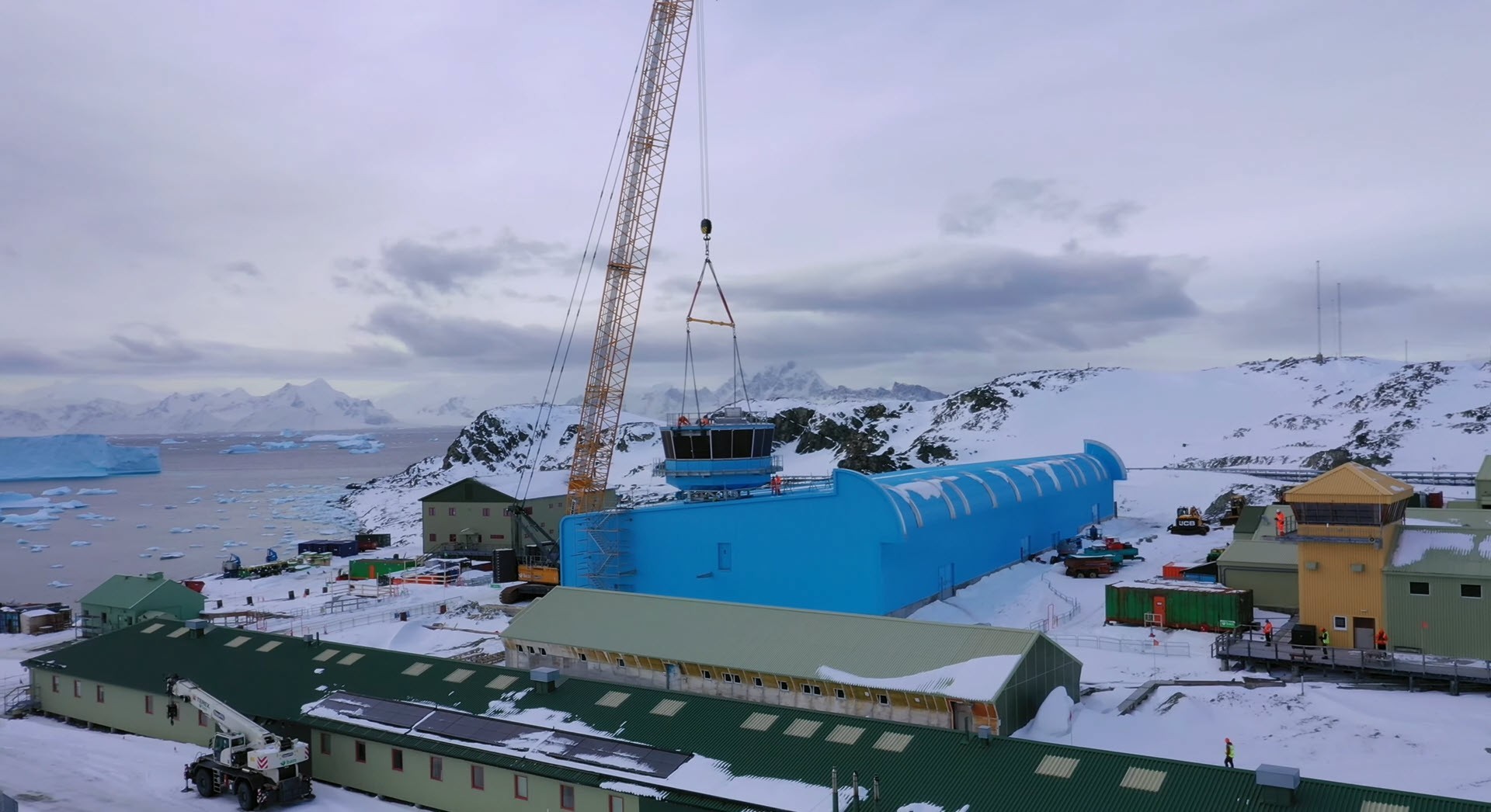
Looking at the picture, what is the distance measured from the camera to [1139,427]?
150500 mm

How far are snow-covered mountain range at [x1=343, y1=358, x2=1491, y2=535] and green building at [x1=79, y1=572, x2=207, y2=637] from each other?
3074 centimetres

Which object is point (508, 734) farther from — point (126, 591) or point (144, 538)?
point (144, 538)

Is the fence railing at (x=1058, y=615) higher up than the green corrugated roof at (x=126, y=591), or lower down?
lower down

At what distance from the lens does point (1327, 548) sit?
3594cm

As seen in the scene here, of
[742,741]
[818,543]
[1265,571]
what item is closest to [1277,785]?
[742,741]

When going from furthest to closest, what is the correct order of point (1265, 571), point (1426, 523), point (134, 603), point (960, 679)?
point (134, 603) < point (1265, 571) < point (1426, 523) < point (960, 679)

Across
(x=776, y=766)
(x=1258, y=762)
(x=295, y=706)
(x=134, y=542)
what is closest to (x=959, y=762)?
(x=776, y=766)

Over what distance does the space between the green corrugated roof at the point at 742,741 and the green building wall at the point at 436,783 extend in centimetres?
49

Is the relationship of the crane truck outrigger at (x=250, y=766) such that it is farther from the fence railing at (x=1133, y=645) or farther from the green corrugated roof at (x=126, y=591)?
the fence railing at (x=1133, y=645)

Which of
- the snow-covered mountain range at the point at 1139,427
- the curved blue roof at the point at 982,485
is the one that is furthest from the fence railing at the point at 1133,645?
the snow-covered mountain range at the point at 1139,427

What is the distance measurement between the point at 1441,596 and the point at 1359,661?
167 inches

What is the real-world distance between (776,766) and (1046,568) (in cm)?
4035

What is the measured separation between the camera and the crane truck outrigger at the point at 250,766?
2756 centimetres

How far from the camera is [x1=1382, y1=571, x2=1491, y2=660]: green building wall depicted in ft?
108
